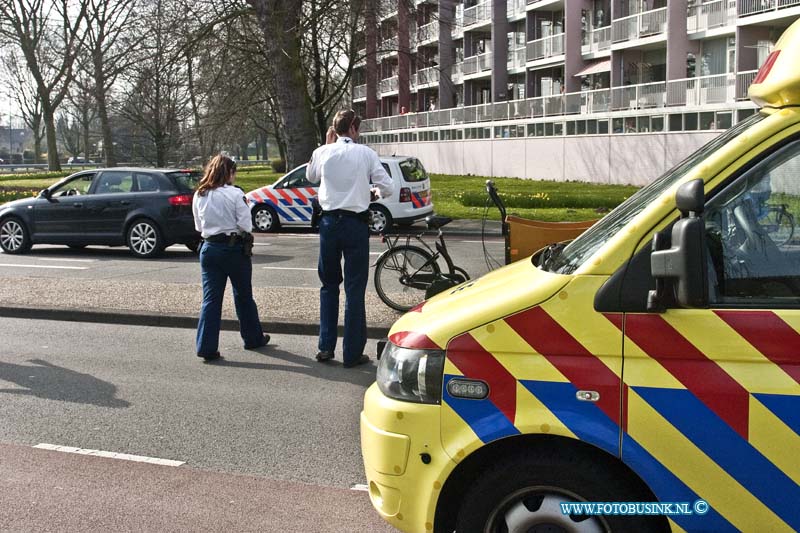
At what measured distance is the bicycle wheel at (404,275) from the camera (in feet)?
31.6

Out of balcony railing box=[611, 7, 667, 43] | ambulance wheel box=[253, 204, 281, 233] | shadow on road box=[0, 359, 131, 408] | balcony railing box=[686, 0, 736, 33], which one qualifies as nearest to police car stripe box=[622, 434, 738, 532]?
shadow on road box=[0, 359, 131, 408]

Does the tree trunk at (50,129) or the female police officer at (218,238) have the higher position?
the tree trunk at (50,129)

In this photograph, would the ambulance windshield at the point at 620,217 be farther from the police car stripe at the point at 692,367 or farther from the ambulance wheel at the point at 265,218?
the ambulance wheel at the point at 265,218

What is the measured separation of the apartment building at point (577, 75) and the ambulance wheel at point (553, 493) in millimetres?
23439

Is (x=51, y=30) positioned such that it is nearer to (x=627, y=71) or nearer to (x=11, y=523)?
(x=627, y=71)

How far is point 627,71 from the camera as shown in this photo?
41.0 meters

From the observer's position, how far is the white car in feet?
62.0

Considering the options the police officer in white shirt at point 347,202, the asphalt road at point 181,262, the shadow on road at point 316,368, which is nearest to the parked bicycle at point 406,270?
the asphalt road at point 181,262

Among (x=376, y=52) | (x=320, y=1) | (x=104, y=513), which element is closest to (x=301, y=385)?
(x=104, y=513)

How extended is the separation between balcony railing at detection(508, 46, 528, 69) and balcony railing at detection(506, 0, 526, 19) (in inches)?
73.8

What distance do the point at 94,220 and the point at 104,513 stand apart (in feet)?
41.8

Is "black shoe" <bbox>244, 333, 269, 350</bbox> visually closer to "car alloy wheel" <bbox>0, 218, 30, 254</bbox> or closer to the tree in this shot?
"car alloy wheel" <bbox>0, 218, 30, 254</bbox>

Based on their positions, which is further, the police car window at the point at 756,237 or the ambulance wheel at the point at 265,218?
the ambulance wheel at the point at 265,218

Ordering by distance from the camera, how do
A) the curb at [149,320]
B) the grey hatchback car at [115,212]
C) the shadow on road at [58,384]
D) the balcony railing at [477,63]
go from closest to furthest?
the shadow on road at [58,384] < the curb at [149,320] < the grey hatchback car at [115,212] < the balcony railing at [477,63]
